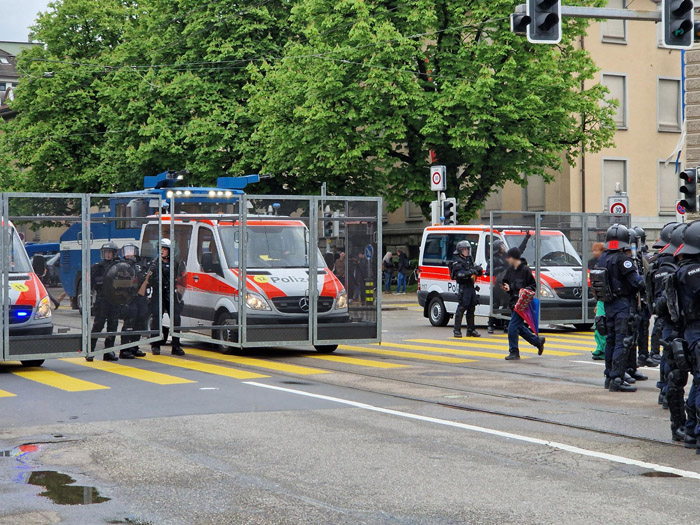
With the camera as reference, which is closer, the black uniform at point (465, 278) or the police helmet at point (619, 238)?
the police helmet at point (619, 238)

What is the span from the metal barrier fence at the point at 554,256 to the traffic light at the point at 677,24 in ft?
25.5

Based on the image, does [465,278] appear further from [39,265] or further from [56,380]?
[56,380]

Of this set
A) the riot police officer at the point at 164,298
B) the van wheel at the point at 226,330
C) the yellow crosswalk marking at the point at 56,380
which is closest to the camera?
the yellow crosswalk marking at the point at 56,380

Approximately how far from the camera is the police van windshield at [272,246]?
54.3 feet

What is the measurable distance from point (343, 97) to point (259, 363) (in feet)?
66.0

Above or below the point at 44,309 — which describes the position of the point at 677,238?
above

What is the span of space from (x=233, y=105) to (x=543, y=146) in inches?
487

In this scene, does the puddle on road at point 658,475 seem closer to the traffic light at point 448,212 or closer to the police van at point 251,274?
the police van at point 251,274

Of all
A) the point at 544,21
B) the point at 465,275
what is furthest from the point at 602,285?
the point at 465,275

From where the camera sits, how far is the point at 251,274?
53.8ft

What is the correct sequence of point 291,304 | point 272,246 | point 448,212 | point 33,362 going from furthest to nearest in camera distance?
1. point 448,212
2. point 272,246
3. point 291,304
4. point 33,362

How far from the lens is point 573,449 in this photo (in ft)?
27.6

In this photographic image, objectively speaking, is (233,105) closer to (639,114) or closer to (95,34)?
(95,34)

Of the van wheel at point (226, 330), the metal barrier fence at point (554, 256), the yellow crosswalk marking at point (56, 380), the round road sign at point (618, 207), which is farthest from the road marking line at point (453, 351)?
the round road sign at point (618, 207)
